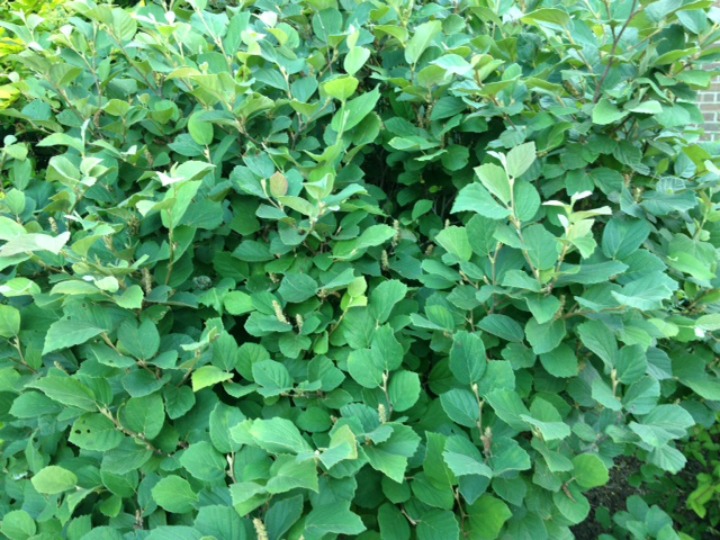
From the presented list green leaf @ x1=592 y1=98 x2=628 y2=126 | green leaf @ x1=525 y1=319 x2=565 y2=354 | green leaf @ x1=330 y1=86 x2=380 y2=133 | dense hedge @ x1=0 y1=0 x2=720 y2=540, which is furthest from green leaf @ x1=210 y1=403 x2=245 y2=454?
green leaf @ x1=592 y1=98 x2=628 y2=126

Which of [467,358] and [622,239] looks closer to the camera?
[467,358]

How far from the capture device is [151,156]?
1610 millimetres

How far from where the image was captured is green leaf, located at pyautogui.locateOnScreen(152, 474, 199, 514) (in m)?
1.13

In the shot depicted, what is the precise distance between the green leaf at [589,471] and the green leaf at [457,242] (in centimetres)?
45

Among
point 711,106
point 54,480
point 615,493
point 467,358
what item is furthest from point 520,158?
point 711,106

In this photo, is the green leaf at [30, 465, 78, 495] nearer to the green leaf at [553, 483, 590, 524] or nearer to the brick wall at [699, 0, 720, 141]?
the green leaf at [553, 483, 590, 524]

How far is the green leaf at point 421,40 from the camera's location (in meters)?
1.53

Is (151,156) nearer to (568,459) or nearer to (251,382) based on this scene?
(251,382)

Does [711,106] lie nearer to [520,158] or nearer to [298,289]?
[520,158]

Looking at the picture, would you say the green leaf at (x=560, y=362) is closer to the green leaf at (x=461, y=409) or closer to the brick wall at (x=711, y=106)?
the green leaf at (x=461, y=409)

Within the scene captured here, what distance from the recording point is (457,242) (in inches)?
52.2

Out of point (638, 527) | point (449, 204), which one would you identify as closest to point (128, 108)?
point (449, 204)

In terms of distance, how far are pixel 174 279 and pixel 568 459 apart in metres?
0.88

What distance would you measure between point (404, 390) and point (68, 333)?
25.4 inches
